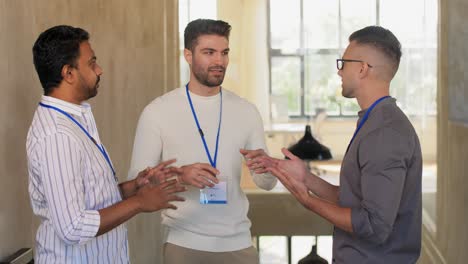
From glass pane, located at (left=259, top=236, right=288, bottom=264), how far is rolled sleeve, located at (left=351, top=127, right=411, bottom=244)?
5.10 metres

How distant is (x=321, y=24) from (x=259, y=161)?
1210 centimetres

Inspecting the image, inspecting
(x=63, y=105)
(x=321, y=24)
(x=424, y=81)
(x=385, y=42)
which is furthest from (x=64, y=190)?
(x=321, y=24)

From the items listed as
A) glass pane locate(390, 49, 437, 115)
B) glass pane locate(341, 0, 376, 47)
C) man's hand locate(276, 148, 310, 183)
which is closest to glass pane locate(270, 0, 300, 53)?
glass pane locate(341, 0, 376, 47)

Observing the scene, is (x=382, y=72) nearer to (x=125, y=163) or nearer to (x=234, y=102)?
(x=234, y=102)

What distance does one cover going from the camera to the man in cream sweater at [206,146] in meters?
2.99

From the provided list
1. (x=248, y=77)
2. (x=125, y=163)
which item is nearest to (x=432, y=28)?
(x=125, y=163)

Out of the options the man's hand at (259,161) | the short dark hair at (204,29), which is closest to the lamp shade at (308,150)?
the short dark hair at (204,29)

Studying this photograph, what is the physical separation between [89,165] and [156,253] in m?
3.04

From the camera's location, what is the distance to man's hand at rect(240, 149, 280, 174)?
264 centimetres

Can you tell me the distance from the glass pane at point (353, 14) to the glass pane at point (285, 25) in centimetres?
94

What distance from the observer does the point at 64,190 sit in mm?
2064

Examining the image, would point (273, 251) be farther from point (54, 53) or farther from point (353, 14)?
point (353, 14)

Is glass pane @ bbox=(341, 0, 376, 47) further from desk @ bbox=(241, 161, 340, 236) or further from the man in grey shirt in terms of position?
the man in grey shirt

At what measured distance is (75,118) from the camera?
223 centimetres
